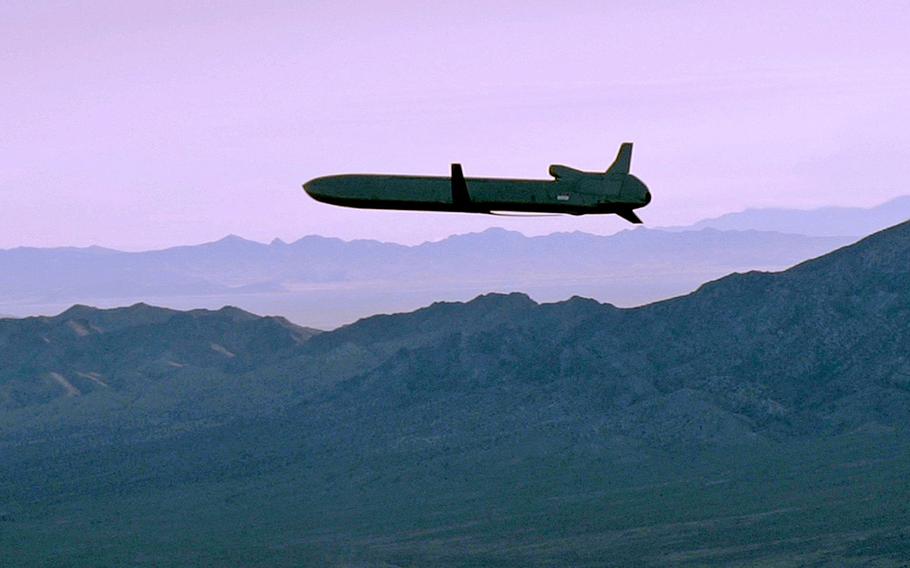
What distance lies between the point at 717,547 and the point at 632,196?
14249cm

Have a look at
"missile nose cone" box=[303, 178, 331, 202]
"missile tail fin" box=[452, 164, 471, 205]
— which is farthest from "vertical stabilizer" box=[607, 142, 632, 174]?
"missile nose cone" box=[303, 178, 331, 202]

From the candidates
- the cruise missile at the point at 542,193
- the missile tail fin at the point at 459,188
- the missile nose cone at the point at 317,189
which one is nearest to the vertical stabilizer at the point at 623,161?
the cruise missile at the point at 542,193

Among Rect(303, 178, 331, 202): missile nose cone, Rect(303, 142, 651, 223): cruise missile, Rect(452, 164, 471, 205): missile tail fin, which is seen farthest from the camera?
Rect(303, 178, 331, 202): missile nose cone

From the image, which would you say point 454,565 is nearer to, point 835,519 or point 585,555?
point 585,555

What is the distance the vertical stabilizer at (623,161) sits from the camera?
58875mm

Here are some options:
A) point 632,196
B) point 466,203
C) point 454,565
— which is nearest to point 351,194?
point 466,203

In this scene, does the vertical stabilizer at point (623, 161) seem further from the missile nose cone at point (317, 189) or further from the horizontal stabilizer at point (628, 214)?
the missile nose cone at point (317, 189)

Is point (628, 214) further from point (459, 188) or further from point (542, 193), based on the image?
point (459, 188)

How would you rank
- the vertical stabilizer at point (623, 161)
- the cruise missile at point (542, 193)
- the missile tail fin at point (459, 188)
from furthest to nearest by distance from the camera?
the vertical stabilizer at point (623, 161) → the cruise missile at point (542, 193) → the missile tail fin at point (459, 188)

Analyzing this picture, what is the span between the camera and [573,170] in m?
59.0

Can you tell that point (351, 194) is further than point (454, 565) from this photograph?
No

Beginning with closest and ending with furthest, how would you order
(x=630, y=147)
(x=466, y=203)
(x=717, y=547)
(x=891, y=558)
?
1. (x=466, y=203)
2. (x=630, y=147)
3. (x=891, y=558)
4. (x=717, y=547)

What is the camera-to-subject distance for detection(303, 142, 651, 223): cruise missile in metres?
57.5

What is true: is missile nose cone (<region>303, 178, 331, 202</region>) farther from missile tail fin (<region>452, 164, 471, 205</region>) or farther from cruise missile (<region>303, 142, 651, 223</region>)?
missile tail fin (<region>452, 164, 471, 205</region>)
